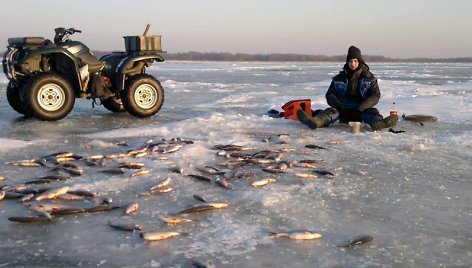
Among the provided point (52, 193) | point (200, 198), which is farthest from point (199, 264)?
point (52, 193)

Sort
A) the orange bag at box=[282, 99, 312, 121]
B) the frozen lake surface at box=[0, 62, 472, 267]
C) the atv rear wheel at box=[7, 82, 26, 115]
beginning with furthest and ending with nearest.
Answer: the atv rear wheel at box=[7, 82, 26, 115] → the orange bag at box=[282, 99, 312, 121] → the frozen lake surface at box=[0, 62, 472, 267]

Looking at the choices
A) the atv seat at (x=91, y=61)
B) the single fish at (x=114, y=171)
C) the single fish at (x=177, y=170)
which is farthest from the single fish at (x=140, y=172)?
the atv seat at (x=91, y=61)

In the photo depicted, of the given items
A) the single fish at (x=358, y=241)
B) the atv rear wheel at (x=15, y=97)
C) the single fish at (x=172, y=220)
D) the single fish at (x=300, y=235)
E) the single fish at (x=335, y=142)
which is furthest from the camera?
the atv rear wheel at (x=15, y=97)

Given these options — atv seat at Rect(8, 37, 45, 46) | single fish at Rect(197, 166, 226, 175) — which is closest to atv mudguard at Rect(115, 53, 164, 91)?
atv seat at Rect(8, 37, 45, 46)

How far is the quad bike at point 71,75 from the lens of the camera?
9922 millimetres

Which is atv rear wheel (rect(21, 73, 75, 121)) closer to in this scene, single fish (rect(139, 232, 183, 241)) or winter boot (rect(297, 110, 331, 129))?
winter boot (rect(297, 110, 331, 129))

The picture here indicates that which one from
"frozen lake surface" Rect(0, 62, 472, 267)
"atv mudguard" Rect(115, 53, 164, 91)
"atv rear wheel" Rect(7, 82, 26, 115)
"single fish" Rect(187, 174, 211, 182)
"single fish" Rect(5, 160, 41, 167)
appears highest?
"atv mudguard" Rect(115, 53, 164, 91)

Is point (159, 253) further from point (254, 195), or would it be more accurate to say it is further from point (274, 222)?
point (254, 195)

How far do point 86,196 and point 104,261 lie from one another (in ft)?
5.31

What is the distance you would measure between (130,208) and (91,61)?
7121 millimetres

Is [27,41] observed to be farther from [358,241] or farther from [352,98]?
[358,241]

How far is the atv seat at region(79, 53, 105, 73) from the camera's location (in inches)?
415

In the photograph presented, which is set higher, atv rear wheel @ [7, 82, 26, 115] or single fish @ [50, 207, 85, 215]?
atv rear wheel @ [7, 82, 26, 115]

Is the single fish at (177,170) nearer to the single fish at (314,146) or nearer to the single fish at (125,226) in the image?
the single fish at (125,226)
